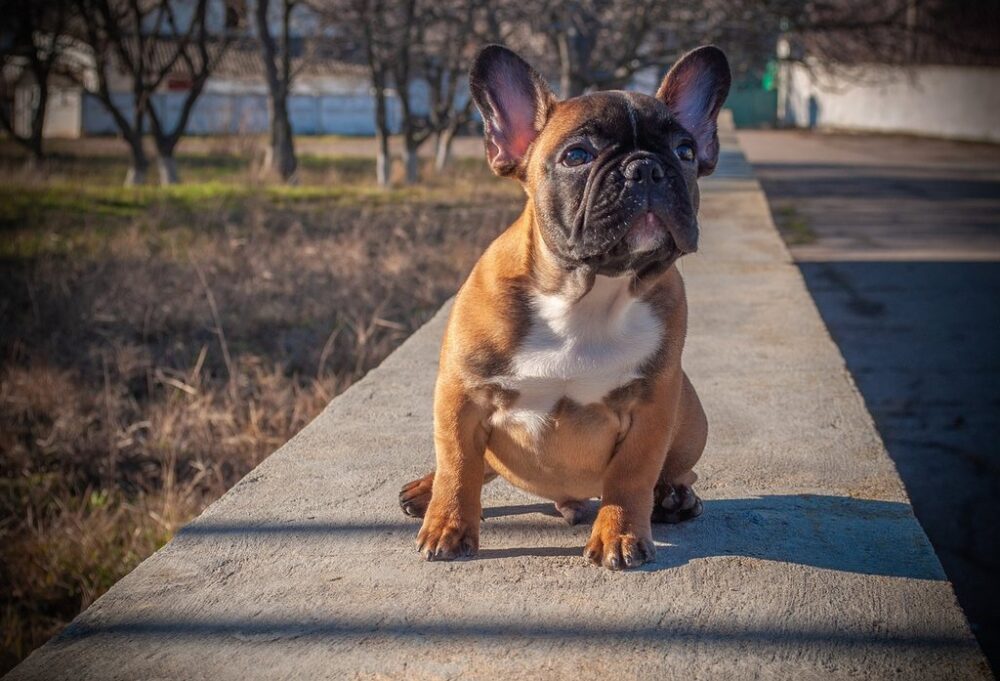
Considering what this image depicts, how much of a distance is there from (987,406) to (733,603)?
3703 mm

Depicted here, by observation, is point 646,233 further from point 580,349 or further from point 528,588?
point 528,588

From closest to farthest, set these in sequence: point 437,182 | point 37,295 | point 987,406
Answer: point 987,406, point 37,295, point 437,182

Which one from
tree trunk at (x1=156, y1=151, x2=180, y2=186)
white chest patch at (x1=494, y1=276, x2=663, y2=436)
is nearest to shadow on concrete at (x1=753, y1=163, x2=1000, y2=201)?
tree trunk at (x1=156, y1=151, x2=180, y2=186)

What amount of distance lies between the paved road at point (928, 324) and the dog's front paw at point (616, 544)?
127cm

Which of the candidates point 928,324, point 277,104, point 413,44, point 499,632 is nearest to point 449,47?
point 413,44

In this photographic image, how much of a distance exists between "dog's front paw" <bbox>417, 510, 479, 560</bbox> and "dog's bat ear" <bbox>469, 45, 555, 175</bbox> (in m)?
0.97

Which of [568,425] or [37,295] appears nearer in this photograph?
[568,425]

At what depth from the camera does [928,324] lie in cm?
768

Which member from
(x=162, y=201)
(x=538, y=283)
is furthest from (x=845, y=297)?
(x=162, y=201)

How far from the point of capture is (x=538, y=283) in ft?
9.49

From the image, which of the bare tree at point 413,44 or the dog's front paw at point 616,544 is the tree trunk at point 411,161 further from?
the dog's front paw at point 616,544

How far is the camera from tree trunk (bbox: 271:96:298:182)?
17812 millimetres

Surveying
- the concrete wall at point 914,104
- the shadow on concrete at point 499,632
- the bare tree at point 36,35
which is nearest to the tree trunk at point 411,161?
the bare tree at point 36,35

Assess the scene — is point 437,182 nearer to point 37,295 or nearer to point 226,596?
point 37,295
